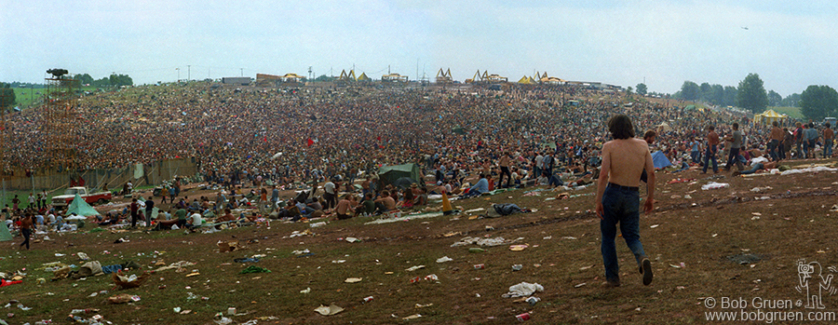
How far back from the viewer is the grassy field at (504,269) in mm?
5098

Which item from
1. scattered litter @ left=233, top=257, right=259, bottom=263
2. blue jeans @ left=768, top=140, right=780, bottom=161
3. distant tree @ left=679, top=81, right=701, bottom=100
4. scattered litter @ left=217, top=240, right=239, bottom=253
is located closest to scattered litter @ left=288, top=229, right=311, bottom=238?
scattered litter @ left=217, top=240, right=239, bottom=253

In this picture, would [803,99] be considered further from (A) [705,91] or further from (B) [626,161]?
(B) [626,161]

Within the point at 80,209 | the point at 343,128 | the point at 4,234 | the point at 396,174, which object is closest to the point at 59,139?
the point at 343,128

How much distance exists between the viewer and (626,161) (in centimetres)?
505

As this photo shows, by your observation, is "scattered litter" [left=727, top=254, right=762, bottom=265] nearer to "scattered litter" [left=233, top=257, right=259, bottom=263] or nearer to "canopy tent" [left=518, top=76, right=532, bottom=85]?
"scattered litter" [left=233, top=257, right=259, bottom=263]

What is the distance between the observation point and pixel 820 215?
7691 millimetres

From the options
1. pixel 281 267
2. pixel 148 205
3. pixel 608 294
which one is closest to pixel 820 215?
pixel 608 294

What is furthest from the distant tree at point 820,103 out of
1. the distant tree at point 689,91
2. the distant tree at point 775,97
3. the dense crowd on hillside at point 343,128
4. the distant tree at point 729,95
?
the distant tree at point 775,97

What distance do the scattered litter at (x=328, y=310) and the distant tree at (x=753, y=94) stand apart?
124271mm

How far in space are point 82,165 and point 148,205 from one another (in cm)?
2058

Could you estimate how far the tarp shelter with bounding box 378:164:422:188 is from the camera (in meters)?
23.0

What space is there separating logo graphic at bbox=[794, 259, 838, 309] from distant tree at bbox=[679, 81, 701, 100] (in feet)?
566

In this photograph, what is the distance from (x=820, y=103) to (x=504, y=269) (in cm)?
11123

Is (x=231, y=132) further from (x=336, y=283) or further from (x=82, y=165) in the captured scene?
(x=336, y=283)
